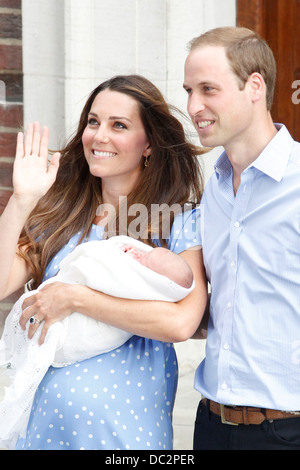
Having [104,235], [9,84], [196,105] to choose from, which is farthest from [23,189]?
[9,84]

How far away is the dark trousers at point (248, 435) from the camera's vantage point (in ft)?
6.72

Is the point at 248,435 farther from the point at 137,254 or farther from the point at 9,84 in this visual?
the point at 9,84

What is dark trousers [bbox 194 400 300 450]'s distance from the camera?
6.72ft

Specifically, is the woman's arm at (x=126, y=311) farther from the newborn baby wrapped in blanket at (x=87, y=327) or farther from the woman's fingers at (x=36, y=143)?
the woman's fingers at (x=36, y=143)

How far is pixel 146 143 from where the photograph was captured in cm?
256

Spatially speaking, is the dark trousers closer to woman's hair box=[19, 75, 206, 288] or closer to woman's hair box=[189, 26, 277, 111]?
woman's hair box=[19, 75, 206, 288]

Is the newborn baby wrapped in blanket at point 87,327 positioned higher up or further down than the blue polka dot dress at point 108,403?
higher up

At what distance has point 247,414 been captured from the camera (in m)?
2.09

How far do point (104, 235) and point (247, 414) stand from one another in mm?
764

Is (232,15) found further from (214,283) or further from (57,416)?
(57,416)

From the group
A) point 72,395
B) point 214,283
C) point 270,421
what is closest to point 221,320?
point 214,283

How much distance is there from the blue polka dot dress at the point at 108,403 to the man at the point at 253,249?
0.24 m

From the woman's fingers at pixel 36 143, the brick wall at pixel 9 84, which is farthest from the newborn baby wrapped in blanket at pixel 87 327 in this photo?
the brick wall at pixel 9 84

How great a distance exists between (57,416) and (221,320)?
56 centimetres
